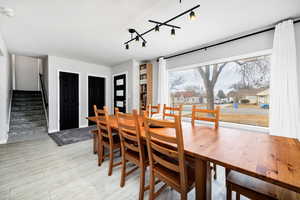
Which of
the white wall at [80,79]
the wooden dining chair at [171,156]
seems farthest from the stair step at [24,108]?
the wooden dining chair at [171,156]

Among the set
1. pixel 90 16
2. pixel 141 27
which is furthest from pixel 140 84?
pixel 90 16

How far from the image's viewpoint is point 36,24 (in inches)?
91.3

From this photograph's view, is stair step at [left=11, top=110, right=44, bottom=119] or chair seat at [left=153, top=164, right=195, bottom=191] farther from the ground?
stair step at [left=11, top=110, right=44, bottom=119]

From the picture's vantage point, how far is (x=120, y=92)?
5.14 metres

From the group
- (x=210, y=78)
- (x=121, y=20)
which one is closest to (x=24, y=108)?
(x=121, y=20)

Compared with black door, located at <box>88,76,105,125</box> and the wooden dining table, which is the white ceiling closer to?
the wooden dining table

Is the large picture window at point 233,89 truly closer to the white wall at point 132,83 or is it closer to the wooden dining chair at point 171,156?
the white wall at point 132,83

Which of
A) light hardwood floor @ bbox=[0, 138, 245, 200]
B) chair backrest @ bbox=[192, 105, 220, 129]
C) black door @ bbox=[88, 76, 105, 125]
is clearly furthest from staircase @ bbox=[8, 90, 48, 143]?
chair backrest @ bbox=[192, 105, 220, 129]

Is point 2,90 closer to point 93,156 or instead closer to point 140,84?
point 93,156

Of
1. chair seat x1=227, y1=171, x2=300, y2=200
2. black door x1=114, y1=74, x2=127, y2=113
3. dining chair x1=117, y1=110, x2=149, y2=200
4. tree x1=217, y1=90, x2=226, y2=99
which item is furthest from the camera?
black door x1=114, y1=74, x2=127, y2=113

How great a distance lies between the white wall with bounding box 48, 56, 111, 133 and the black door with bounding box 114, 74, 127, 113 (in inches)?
16.7

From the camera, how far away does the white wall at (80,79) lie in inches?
165

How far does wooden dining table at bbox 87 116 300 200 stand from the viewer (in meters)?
0.75

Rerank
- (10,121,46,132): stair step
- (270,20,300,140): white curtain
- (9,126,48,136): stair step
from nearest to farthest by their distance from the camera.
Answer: (270,20,300,140): white curtain
(9,126,48,136): stair step
(10,121,46,132): stair step
